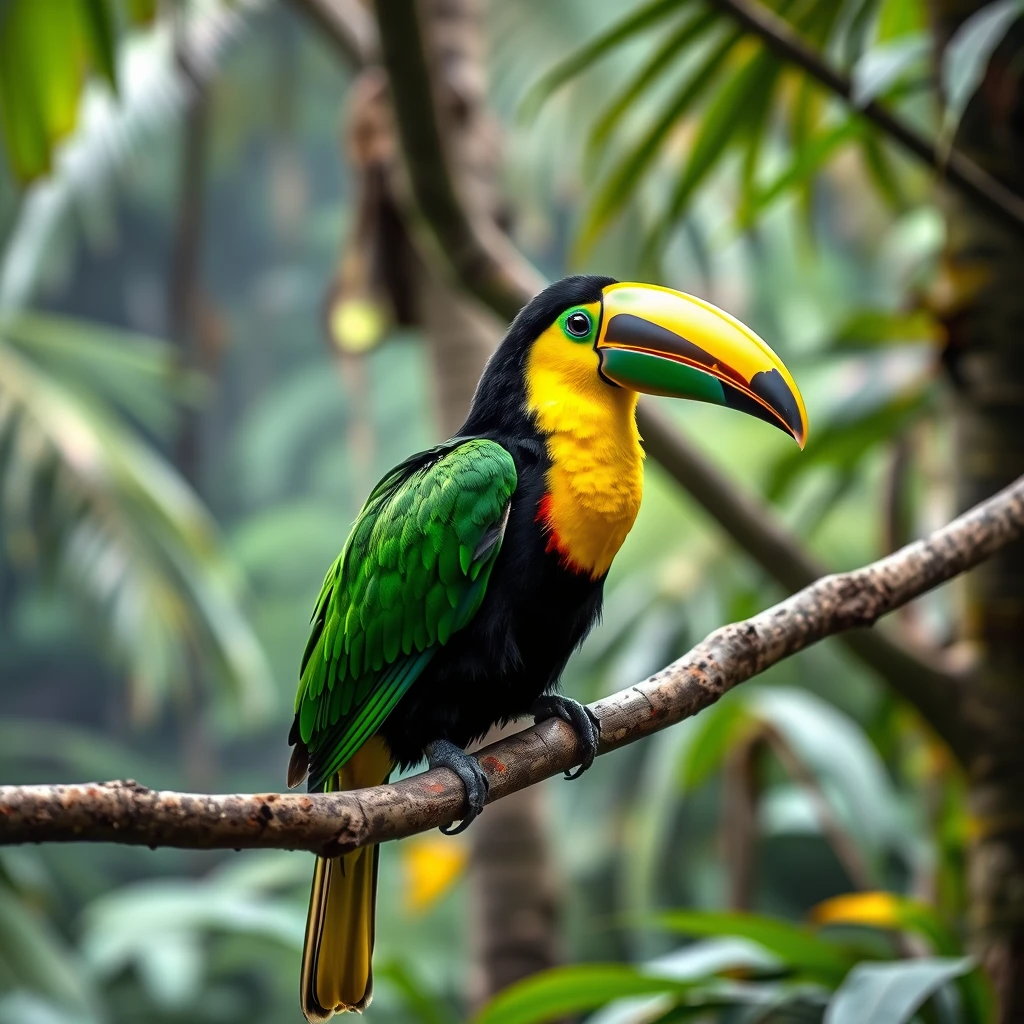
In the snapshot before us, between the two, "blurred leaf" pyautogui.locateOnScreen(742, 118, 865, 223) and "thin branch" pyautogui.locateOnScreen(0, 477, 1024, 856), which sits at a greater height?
"blurred leaf" pyautogui.locateOnScreen(742, 118, 865, 223)

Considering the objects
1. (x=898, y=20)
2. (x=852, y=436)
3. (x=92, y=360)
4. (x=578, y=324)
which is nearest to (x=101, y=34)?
(x=578, y=324)

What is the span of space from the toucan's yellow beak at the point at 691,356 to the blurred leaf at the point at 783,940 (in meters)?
1.17

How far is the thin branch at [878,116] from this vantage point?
1.91 m

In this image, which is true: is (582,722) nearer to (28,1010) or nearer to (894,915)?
(894,915)

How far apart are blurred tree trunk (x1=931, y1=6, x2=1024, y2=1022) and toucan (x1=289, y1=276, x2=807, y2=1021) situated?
3.34 feet

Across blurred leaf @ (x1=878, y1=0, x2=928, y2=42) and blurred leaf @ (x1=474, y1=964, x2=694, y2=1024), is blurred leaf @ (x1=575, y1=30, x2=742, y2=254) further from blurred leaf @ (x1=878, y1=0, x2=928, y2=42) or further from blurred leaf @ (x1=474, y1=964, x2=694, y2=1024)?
blurred leaf @ (x1=474, y1=964, x2=694, y2=1024)

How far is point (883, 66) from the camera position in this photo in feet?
6.26

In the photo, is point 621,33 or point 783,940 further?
point 783,940

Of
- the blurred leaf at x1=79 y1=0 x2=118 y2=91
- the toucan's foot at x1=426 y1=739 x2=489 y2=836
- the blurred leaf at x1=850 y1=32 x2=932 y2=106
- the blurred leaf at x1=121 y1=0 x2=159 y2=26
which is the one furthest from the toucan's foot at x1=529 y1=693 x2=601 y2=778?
the blurred leaf at x1=121 y1=0 x2=159 y2=26

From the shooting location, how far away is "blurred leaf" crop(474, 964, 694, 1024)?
6.78 ft

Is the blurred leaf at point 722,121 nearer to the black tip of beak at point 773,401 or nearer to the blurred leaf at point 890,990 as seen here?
the black tip of beak at point 773,401

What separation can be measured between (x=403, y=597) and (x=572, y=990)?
3.37ft

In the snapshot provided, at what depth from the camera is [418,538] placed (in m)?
1.34

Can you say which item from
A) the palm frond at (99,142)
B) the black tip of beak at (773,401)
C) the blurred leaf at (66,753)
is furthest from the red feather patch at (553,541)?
the blurred leaf at (66,753)
